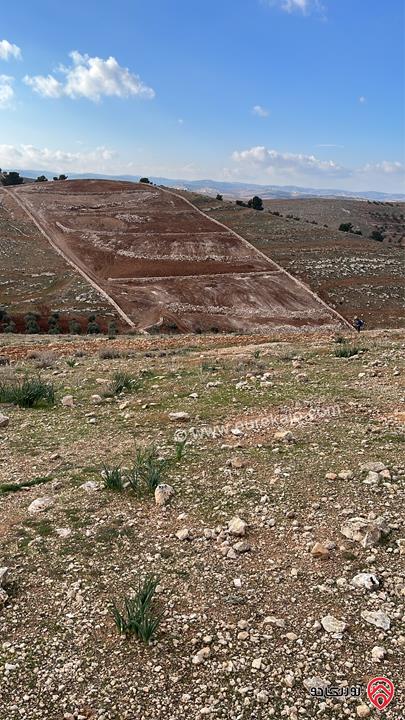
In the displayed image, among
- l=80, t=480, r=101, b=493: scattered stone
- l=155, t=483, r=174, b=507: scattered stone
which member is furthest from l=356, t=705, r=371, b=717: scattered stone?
→ l=80, t=480, r=101, b=493: scattered stone

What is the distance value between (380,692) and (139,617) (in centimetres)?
197

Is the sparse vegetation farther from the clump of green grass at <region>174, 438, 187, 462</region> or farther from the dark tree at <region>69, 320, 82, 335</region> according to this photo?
the dark tree at <region>69, 320, 82, 335</region>

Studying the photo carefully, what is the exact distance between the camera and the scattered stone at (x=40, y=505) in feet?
20.3

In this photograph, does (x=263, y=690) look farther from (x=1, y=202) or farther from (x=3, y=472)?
(x=1, y=202)

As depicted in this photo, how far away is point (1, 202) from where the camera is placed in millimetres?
68250

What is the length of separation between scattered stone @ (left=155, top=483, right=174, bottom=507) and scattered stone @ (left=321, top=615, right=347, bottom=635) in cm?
256

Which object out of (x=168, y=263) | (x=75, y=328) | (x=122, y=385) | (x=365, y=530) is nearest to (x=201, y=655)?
(x=365, y=530)

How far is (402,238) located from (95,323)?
6958 cm

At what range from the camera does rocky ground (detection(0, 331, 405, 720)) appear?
378 centimetres

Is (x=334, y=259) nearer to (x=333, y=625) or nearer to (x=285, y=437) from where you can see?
(x=285, y=437)

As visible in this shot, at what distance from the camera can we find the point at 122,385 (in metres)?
11.2

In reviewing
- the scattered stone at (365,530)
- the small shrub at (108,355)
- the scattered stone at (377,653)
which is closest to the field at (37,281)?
the small shrub at (108,355)

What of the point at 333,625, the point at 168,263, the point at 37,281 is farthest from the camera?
the point at 168,263

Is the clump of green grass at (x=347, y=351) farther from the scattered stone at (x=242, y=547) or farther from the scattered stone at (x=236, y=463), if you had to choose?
the scattered stone at (x=242, y=547)
